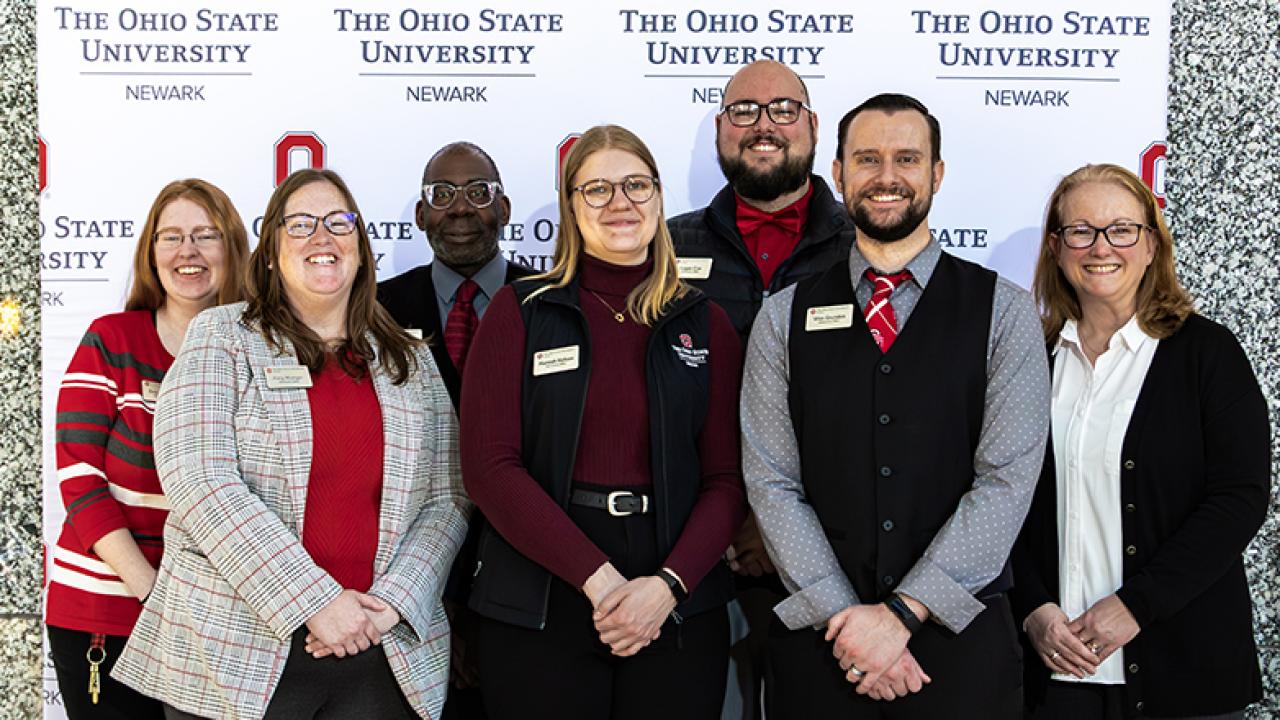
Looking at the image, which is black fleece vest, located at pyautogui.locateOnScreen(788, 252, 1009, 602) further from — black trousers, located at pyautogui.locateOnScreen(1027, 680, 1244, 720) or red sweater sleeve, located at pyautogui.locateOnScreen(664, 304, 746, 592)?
black trousers, located at pyautogui.locateOnScreen(1027, 680, 1244, 720)

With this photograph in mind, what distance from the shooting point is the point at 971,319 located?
6.91 ft

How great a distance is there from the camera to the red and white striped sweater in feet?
8.02

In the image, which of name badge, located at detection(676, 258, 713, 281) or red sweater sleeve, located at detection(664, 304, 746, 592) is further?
name badge, located at detection(676, 258, 713, 281)

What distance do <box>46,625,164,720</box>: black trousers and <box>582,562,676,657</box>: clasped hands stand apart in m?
1.22

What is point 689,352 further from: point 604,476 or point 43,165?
point 43,165

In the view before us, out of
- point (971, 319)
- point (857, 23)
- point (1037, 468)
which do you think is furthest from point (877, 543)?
point (857, 23)

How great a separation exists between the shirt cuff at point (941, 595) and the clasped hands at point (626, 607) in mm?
466

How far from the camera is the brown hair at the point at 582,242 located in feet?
7.42

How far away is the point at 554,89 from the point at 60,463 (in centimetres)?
170

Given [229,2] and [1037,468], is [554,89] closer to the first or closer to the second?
[229,2]

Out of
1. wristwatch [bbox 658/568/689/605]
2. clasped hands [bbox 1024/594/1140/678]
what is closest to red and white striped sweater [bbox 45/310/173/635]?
wristwatch [bbox 658/568/689/605]

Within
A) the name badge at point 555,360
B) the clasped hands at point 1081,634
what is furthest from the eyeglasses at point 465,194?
the clasped hands at point 1081,634

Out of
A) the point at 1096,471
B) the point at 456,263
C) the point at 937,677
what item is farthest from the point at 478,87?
the point at 937,677

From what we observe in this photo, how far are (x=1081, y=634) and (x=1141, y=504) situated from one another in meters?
0.31
